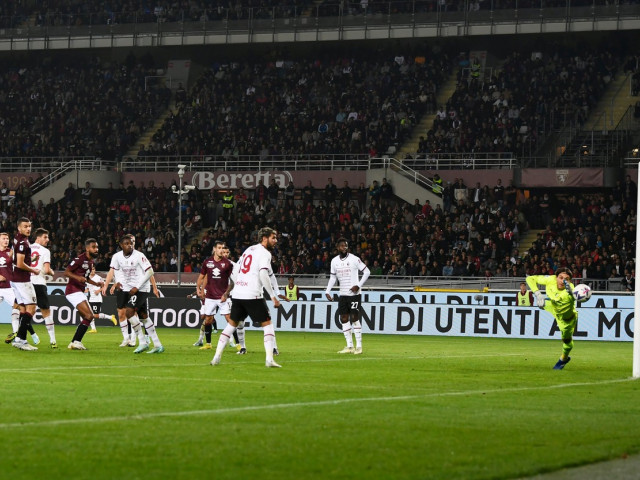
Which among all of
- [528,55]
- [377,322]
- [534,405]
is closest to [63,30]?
[528,55]

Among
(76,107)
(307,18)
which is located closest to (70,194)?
(76,107)

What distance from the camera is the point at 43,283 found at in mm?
24172

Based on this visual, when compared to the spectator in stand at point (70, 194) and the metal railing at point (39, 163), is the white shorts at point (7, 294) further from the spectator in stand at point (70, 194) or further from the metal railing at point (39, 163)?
the metal railing at point (39, 163)

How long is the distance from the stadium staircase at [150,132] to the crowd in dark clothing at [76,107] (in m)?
0.26

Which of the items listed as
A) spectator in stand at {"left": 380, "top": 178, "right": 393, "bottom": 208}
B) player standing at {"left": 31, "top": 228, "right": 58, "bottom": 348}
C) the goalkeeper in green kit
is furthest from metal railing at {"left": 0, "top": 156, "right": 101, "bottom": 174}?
the goalkeeper in green kit

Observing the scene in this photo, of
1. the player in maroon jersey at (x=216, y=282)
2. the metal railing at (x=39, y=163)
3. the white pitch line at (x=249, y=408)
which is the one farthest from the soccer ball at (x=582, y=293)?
the metal railing at (x=39, y=163)

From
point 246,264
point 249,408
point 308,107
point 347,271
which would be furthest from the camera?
point 308,107

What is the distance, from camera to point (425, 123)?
55.9m

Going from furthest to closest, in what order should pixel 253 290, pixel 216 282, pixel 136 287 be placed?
pixel 216 282
pixel 136 287
pixel 253 290

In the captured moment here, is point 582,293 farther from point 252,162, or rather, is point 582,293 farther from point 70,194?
point 70,194

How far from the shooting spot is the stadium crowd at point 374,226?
142 ft

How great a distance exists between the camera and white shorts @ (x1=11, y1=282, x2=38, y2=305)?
22578mm

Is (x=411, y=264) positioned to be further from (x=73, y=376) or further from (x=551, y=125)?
(x=73, y=376)

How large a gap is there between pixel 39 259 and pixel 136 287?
2567mm
